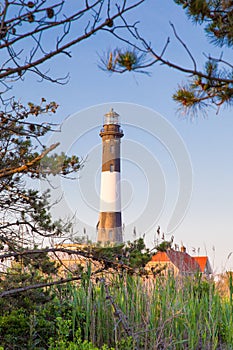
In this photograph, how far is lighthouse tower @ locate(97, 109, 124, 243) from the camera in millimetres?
23344

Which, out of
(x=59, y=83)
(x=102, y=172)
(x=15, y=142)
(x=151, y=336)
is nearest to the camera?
(x=59, y=83)

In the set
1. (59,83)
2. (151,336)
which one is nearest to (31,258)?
(151,336)

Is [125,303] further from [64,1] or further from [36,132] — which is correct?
[64,1]

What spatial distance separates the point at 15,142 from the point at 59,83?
195 cm

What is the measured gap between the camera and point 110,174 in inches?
945

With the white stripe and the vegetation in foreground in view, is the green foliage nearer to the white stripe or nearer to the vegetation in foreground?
the vegetation in foreground

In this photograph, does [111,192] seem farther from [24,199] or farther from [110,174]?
[24,199]

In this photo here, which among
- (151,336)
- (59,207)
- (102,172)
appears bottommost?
(151,336)

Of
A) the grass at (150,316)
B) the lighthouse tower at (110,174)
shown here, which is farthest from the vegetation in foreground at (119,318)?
the lighthouse tower at (110,174)

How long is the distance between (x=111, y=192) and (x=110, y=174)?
3.59 feet

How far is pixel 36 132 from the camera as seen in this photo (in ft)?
15.4

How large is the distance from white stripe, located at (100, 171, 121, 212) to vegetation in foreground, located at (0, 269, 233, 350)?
18057mm

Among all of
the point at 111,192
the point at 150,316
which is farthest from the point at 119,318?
the point at 111,192

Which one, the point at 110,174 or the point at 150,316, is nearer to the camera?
the point at 150,316
